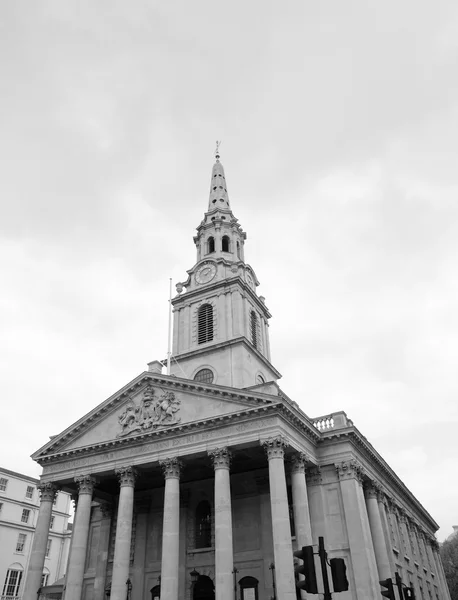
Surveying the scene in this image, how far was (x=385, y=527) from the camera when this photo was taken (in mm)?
35594

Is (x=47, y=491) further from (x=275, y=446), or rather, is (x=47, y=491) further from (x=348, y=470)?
(x=348, y=470)

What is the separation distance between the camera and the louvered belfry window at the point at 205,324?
1727 inches

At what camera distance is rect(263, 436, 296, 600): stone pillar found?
24.4m

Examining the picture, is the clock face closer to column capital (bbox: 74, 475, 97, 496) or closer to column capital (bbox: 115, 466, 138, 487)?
column capital (bbox: 115, 466, 138, 487)

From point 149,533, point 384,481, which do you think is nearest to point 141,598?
point 149,533

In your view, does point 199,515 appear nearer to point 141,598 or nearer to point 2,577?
point 141,598

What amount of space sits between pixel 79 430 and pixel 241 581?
13.8m

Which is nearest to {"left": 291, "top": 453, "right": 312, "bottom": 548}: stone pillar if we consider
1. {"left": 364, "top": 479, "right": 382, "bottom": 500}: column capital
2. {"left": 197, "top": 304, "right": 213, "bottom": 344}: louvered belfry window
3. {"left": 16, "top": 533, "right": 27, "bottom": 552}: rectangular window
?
{"left": 364, "top": 479, "right": 382, "bottom": 500}: column capital

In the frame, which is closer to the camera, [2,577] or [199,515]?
[199,515]

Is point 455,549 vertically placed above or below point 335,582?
above

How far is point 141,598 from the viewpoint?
33.5 m

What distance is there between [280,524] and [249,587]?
772 cm

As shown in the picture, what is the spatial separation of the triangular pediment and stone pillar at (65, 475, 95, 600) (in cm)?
236

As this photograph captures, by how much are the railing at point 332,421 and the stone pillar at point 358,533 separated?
93.8 inches
